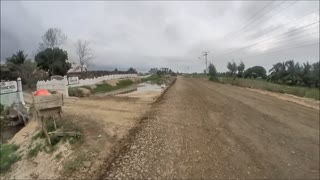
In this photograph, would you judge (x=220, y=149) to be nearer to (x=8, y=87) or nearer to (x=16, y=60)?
(x=8, y=87)

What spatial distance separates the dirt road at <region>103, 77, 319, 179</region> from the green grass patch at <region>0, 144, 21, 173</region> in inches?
153

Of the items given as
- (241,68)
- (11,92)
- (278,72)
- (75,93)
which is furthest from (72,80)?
(241,68)

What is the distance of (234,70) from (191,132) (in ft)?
238

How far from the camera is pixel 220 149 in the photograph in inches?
307

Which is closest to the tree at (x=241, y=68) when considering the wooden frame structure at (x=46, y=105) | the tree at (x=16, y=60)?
the tree at (x=16, y=60)

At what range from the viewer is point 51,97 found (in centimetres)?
1034

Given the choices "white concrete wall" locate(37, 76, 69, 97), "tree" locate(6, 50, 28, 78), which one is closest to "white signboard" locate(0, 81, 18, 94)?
"white concrete wall" locate(37, 76, 69, 97)

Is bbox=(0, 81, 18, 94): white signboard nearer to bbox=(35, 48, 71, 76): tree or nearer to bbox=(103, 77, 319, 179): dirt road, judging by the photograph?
bbox=(103, 77, 319, 179): dirt road

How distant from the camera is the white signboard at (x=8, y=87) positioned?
68.6 feet

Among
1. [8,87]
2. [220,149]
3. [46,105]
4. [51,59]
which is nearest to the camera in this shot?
[220,149]

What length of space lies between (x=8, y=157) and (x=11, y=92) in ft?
42.3

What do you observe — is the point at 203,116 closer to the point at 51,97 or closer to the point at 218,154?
the point at 218,154

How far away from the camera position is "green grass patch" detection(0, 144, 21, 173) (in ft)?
29.7

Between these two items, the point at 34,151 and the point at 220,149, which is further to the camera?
the point at 34,151
